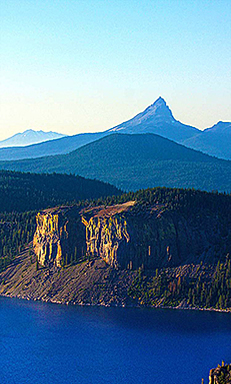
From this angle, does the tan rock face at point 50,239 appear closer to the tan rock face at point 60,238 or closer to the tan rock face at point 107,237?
the tan rock face at point 60,238

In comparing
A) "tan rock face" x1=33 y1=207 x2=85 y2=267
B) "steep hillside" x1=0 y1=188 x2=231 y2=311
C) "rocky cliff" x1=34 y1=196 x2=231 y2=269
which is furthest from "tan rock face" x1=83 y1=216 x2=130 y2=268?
"tan rock face" x1=33 y1=207 x2=85 y2=267

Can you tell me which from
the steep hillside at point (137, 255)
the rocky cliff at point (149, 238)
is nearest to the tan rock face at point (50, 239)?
the steep hillside at point (137, 255)

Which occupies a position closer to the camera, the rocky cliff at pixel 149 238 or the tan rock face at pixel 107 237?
the rocky cliff at pixel 149 238

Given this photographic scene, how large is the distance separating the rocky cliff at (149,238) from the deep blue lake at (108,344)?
1659 cm

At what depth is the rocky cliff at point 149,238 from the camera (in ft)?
556

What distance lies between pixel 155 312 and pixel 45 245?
42.4 metres

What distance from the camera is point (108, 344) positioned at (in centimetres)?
13475

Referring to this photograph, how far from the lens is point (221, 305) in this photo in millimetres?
154000

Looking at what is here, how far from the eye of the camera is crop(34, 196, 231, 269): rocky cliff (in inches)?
6668

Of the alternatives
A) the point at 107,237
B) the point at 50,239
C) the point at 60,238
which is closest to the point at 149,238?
the point at 107,237

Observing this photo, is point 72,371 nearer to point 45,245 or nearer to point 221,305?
point 221,305

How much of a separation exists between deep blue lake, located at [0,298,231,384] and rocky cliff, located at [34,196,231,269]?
16595 millimetres

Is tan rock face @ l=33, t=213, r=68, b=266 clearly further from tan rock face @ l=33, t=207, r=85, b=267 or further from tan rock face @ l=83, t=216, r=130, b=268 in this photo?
tan rock face @ l=83, t=216, r=130, b=268

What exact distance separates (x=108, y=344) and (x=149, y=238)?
40.9 meters
